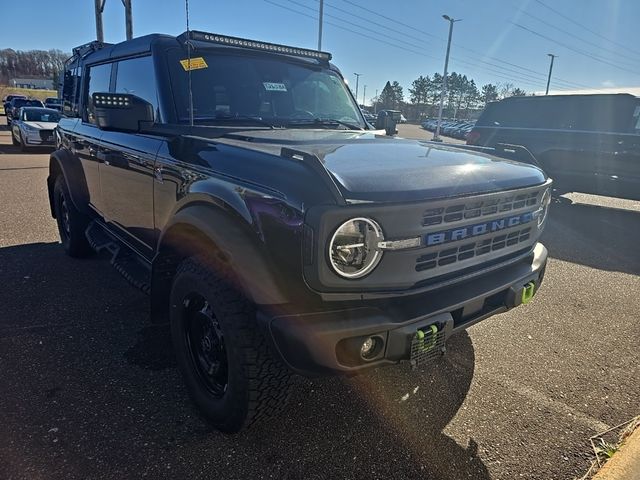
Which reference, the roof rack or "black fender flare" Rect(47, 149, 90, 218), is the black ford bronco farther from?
"black fender flare" Rect(47, 149, 90, 218)

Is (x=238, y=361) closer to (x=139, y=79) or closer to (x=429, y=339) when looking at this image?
(x=429, y=339)

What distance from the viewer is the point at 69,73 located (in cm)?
530

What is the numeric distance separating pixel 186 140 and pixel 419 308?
1607mm

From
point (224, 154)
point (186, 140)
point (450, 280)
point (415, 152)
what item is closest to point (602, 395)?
point (450, 280)

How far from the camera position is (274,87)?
345 cm

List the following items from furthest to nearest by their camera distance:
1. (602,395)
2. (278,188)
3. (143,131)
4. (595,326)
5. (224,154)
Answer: (595,326), (143,131), (602,395), (224,154), (278,188)

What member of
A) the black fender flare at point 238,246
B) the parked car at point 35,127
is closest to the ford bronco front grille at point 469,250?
the black fender flare at point 238,246

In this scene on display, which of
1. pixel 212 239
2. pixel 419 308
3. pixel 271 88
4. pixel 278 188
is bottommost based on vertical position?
pixel 419 308

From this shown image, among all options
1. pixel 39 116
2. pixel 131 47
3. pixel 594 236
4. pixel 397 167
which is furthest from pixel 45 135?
pixel 397 167

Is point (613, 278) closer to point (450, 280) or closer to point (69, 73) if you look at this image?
point (450, 280)

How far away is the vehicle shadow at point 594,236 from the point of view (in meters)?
5.79

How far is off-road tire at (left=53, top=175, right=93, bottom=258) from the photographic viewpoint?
4793 millimetres

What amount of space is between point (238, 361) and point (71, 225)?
365 centimetres

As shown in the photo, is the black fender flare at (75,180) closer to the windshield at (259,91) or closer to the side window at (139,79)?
the side window at (139,79)
